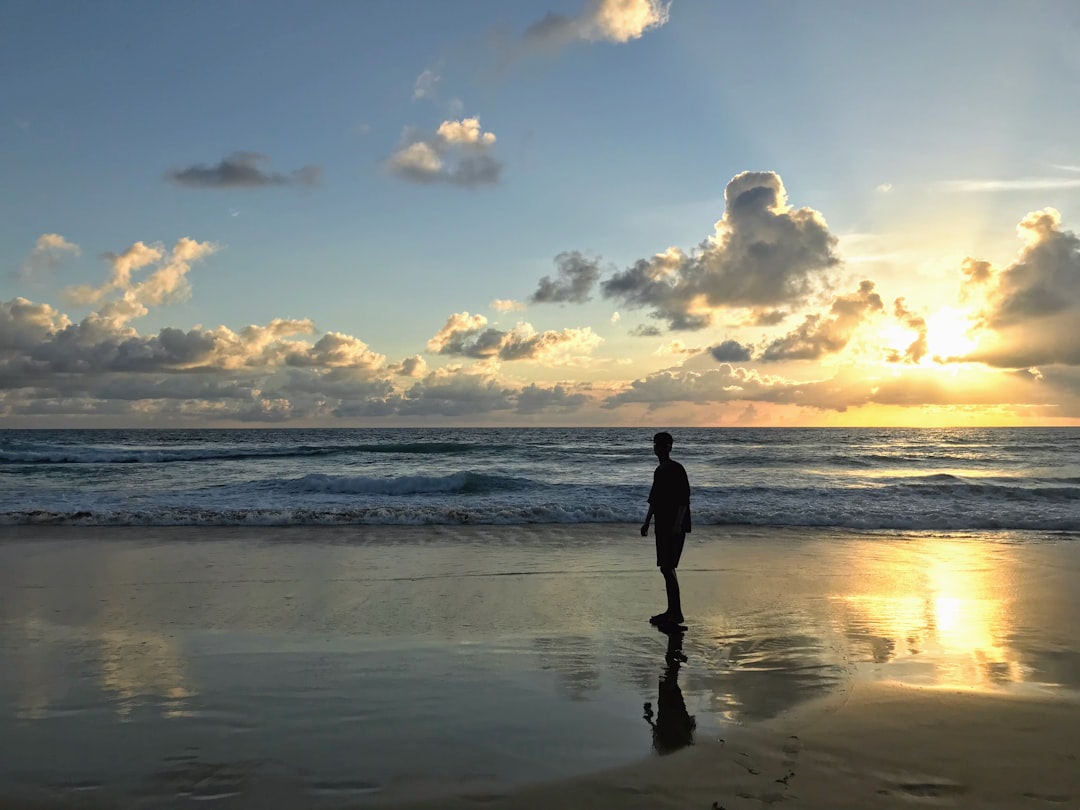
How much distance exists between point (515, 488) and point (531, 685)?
21.0 m

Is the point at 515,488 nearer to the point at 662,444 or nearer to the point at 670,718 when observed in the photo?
the point at 662,444

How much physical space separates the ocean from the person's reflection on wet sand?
10.6 metres

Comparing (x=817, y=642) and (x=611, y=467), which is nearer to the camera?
(x=817, y=642)

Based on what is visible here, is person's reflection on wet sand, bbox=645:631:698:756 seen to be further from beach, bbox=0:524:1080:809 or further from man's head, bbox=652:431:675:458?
man's head, bbox=652:431:675:458

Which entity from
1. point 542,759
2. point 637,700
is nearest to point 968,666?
point 637,700

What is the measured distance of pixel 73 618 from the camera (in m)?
7.99

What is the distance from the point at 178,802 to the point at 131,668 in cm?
273

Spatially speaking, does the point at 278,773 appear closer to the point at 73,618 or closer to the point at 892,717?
the point at 892,717

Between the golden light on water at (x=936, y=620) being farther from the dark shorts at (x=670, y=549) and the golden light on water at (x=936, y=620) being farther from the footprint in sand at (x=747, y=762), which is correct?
the footprint in sand at (x=747, y=762)

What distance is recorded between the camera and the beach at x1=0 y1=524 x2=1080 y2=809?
13.8 ft

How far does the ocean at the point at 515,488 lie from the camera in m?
16.7

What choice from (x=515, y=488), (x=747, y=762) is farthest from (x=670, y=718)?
(x=515, y=488)

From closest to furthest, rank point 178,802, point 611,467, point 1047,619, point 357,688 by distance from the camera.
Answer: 1. point 178,802
2. point 357,688
3. point 1047,619
4. point 611,467

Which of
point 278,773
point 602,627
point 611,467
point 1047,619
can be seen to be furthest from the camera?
point 611,467
